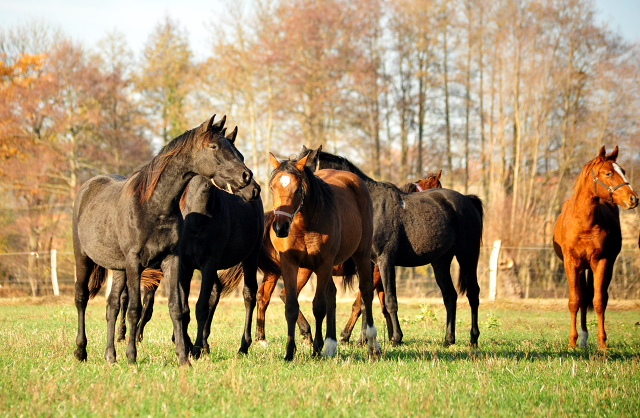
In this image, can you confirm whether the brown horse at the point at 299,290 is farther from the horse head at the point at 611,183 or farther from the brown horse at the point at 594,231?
the horse head at the point at 611,183

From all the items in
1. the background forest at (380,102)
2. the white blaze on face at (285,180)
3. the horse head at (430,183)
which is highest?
the background forest at (380,102)

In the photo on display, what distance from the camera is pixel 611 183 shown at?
7.77 m

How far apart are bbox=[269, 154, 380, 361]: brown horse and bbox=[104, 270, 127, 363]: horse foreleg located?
1683 mm

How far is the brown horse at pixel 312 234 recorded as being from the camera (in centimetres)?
533

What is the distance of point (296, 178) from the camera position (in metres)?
5.41

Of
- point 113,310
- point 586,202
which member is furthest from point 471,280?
point 113,310

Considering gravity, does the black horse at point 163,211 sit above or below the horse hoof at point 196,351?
above

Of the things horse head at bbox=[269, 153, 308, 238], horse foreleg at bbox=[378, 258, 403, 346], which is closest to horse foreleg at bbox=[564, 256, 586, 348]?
horse foreleg at bbox=[378, 258, 403, 346]

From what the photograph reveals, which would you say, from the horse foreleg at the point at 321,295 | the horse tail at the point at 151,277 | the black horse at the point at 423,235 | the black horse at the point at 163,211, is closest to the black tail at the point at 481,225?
the black horse at the point at 423,235

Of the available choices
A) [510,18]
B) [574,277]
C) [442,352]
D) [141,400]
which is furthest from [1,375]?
[510,18]

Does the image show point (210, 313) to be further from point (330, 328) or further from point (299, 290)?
point (330, 328)

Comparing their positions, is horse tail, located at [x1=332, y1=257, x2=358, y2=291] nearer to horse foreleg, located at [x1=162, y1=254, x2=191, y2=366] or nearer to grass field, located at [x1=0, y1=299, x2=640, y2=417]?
grass field, located at [x1=0, y1=299, x2=640, y2=417]

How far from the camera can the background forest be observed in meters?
21.8

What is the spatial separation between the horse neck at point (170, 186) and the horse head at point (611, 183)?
568 centimetres
